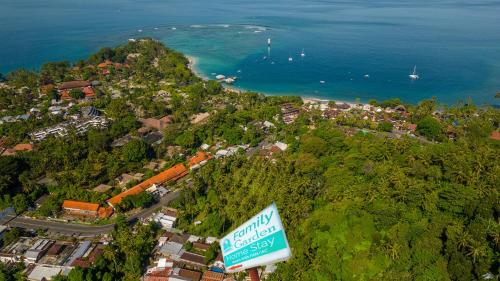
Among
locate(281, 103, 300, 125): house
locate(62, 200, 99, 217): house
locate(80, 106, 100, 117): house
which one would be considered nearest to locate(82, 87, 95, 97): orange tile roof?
locate(80, 106, 100, 117): house

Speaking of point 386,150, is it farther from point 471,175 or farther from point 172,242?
point 172,242

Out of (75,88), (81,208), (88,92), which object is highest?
(75,88)

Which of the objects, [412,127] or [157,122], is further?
[412,127]

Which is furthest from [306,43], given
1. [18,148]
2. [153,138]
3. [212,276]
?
[212,276]

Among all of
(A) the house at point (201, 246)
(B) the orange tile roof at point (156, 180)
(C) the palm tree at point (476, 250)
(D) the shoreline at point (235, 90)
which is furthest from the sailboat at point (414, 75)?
(A) the house at point (201, 246)

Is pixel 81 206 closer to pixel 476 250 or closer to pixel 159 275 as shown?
pixel 159 275

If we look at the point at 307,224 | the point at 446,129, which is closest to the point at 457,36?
the point at 446,129

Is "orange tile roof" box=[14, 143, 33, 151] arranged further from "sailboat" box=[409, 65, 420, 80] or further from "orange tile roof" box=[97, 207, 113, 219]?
"sailboat" box=[409, 65, 420, 80]
